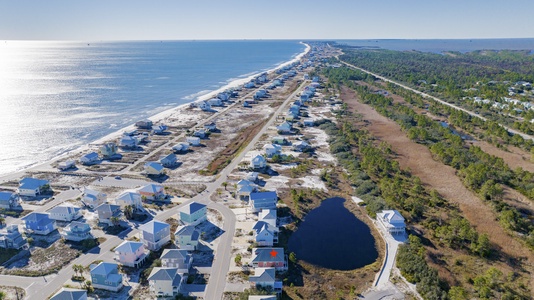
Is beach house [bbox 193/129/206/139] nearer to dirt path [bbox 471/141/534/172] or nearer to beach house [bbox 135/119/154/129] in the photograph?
beach house [bbox 135/119/154/129]

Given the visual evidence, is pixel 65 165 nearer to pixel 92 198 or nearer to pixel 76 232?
pixel 92 198

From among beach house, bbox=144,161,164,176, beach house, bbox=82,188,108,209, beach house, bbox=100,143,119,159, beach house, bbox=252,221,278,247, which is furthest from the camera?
beach house, bbox=100,143,119,159

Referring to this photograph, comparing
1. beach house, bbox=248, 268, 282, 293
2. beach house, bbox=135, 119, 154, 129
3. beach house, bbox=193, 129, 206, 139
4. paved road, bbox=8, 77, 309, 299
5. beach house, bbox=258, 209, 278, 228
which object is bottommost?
paved road, bbox=8, 77, 309, 299

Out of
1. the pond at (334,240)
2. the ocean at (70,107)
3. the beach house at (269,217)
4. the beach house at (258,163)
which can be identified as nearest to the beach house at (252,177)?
the beach house at (258,163)

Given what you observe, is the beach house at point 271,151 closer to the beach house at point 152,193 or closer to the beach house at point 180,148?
the beach house at point 180,148

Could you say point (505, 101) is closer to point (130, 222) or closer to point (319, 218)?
point (319, 218)

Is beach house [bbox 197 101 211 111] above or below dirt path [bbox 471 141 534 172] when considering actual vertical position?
above

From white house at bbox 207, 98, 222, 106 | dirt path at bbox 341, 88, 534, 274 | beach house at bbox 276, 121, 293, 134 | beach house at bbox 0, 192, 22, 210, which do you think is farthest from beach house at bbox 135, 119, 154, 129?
dirt path at bbox 341, 88, 534, 274
